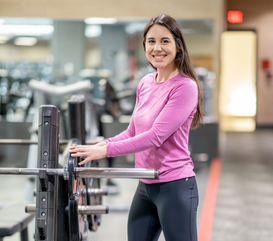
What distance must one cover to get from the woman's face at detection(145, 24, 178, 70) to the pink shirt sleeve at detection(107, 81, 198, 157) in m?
0.12

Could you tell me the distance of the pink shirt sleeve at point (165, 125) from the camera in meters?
1.30

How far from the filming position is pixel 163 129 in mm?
1308

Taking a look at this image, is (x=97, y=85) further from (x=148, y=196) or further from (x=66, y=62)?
(x=148, y=196)

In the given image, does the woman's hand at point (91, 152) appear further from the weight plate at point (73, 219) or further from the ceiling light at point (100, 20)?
the ceiling light at point (100, 20)

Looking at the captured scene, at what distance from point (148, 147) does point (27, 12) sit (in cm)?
494

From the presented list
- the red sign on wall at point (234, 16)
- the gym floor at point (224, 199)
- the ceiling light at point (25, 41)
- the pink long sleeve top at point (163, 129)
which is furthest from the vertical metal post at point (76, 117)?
the red sign on wall at point (234, 16)

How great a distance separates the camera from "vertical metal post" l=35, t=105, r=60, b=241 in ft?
4.26

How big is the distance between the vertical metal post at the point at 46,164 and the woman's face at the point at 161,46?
0.40 metres

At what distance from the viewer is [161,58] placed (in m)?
1.41

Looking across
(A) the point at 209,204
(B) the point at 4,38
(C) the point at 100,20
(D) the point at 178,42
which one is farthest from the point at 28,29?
(D) the point at 178,42

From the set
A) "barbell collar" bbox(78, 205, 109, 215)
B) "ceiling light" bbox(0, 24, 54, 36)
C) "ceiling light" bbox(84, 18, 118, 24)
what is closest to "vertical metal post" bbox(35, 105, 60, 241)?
"barbell collar" bbox(78, 205, 109, 215)

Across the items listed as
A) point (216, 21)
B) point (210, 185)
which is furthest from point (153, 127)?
point (216, 21)

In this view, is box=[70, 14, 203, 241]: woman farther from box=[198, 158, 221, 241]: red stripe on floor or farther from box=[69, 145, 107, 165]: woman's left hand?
box=[198, 158, 221, 241]: red stripe on floor

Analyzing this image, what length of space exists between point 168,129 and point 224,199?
280 centimetres
